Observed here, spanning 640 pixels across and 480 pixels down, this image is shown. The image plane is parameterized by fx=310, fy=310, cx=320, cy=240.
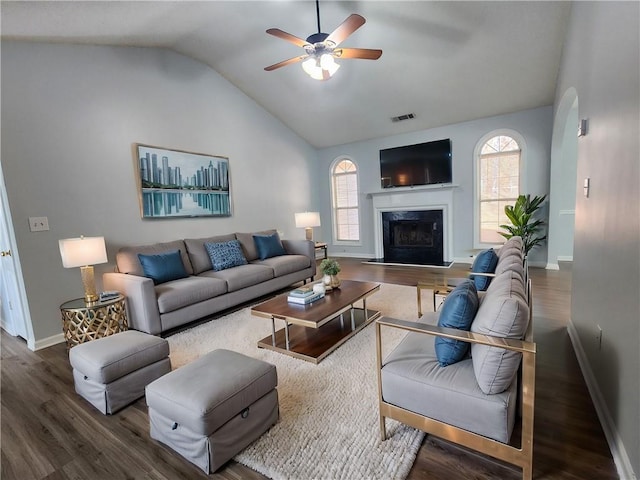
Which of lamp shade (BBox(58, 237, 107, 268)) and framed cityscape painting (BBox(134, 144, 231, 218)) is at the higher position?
framed cityscape painting (BBox(134, 144, 231, 218))

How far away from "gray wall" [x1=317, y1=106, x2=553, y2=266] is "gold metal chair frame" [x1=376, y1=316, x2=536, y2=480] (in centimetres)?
478

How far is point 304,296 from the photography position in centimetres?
289

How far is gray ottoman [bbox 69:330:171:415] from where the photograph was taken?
1.98 meters

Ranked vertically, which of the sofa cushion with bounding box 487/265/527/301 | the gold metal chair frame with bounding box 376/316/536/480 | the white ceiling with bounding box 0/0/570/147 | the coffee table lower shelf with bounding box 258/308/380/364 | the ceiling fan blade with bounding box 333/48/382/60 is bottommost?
the coffee table lower shelf with bounding box 258/308/380/364

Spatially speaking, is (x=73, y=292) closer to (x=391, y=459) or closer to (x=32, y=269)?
(x=32, y=269)

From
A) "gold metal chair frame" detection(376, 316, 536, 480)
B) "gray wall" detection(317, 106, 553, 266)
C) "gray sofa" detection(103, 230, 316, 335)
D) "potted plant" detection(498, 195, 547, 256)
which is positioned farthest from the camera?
"gray wall" detection(317, 106, 553, 266)

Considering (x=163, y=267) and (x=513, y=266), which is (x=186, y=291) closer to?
(x=163, y=267)

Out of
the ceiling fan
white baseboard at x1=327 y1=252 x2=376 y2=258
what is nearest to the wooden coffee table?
the ceiling fan

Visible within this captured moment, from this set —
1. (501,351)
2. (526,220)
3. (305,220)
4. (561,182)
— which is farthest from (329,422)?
(561,182)

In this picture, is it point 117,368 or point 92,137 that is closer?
point 117,368

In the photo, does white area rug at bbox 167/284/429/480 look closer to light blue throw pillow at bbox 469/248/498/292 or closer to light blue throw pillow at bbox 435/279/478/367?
light blue throw pillow at bbox 435/279/478/367

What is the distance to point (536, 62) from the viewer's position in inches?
166

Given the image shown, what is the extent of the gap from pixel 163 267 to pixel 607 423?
384cm

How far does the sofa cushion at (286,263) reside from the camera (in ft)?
14.4
